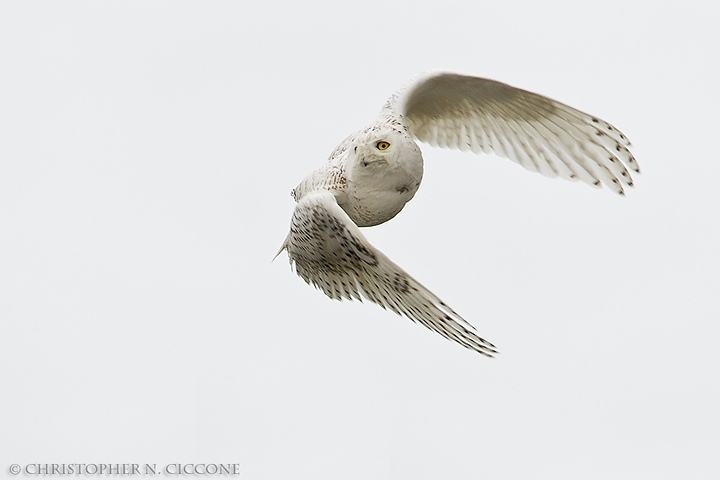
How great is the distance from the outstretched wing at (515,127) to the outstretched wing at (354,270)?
1280 millimetres

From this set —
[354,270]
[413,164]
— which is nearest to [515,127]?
[413,164]

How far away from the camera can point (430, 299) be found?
284 inches

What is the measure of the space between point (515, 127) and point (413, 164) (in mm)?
1650

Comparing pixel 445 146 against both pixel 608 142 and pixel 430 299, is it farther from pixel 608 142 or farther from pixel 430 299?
pixel 430 299

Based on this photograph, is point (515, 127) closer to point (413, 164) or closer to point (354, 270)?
point (413, 164)

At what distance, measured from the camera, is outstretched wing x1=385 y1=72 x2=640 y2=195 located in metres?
8.81

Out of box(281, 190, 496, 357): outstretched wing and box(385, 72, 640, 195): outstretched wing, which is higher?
box(385, 72, 640, 195): outstretched wing

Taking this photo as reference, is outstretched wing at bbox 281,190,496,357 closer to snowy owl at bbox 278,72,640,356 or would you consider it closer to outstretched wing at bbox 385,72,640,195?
snowy owl at bbox 278,72,640,356

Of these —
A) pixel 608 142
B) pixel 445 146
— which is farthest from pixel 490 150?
pixel 608 142

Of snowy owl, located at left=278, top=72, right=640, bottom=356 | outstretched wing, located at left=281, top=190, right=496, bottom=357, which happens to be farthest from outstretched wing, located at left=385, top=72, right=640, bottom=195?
outstretched wing, located at left=281, top=190, right=496, bottom=357

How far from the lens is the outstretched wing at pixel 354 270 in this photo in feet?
23.8

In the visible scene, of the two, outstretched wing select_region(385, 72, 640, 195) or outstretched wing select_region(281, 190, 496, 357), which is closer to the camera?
outstretched wing select_region(281, 190, 496, 357)

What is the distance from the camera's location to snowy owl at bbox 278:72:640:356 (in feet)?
24.4

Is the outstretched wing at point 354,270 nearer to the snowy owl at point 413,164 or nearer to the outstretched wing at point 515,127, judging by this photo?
the snowy owl at point 413,164
